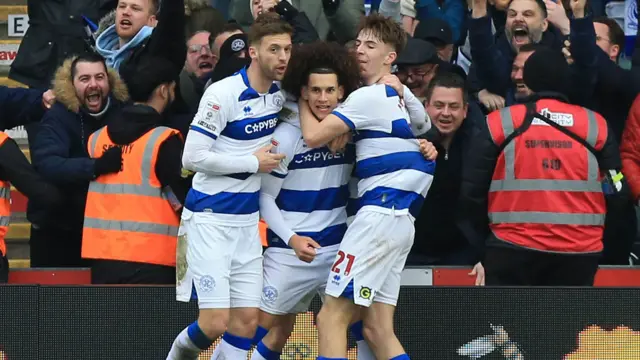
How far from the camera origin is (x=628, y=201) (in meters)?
9.42

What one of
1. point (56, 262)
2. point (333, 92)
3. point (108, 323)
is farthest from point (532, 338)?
point (56, 262)

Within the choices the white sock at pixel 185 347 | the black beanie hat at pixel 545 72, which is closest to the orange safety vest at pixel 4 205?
the white sock at pixel 185 347

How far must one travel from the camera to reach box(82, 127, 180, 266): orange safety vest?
342 inches

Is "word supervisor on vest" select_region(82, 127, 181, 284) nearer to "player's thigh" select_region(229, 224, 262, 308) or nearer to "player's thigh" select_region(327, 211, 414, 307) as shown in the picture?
"player's thigh" select_region(229, 224, 262, 308)

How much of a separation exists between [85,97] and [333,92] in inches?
89.2

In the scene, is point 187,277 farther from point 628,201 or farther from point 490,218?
point 628,201

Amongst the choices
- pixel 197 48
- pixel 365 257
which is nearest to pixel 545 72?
pixel 365 257

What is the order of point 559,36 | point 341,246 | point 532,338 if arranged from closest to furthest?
point 341,246 < point 532,338 < point 559,36

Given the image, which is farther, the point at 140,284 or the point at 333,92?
the point at 140,284

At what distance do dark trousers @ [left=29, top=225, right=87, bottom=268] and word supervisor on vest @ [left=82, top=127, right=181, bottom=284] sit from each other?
663 millimetres

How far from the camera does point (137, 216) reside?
870 cm

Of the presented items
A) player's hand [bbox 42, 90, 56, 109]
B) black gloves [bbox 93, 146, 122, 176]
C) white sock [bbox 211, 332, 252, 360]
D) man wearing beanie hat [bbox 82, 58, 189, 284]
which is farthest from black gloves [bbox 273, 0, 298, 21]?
white sock [bbox 211, 332, 252, 360]

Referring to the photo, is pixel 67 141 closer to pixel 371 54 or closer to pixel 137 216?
pixel 137 216

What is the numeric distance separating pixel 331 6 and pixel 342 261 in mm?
3131
